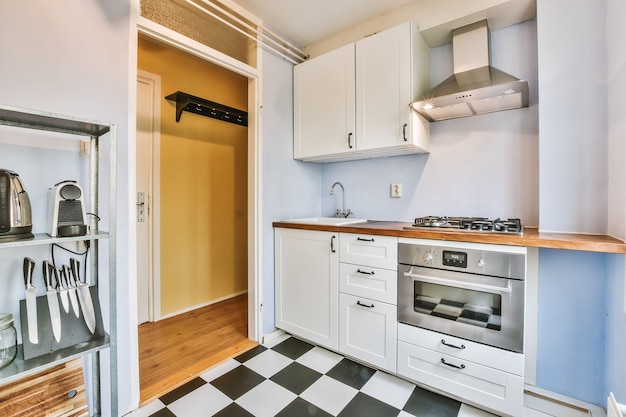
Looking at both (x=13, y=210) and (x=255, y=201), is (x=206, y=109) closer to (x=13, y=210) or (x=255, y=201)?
(x=255, y=201)

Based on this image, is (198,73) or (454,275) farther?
(198,73)

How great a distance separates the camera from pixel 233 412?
1.57 meters

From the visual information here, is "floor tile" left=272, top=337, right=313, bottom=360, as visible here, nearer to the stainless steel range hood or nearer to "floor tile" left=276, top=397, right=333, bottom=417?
"floor tile" left=276, top=397, right=333, bottom=417

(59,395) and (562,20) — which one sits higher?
(562,20)

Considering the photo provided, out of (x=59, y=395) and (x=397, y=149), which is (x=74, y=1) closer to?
(x=59, y=395)

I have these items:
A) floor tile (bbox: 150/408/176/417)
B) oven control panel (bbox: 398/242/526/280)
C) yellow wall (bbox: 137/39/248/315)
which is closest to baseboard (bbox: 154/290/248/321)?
yellow wall (bbox: 137/39/248/315)

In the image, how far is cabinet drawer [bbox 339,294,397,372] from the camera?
1810mm

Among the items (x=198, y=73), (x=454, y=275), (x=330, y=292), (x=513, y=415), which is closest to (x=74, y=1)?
(x=198, y=73)

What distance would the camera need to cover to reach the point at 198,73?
2.99 m

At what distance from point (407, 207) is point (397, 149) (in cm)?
49

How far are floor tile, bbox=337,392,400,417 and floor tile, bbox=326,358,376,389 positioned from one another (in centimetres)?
12

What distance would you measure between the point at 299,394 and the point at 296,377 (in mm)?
163

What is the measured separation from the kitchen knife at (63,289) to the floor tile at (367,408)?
1396 millimetres

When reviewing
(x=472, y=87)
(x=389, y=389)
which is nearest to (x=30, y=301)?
(x=389, y=389)
